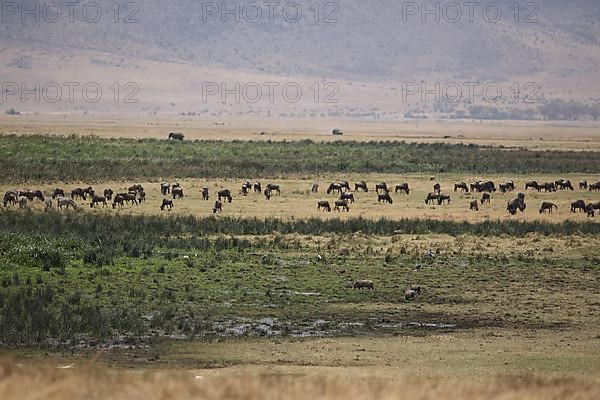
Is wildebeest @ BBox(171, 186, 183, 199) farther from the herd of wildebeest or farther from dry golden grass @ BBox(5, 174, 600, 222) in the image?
dry golden grass @ BBox(5, 174, 600, 222)

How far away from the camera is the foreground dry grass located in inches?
225

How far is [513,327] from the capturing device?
19438 mm

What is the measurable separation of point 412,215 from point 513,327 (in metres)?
19.4

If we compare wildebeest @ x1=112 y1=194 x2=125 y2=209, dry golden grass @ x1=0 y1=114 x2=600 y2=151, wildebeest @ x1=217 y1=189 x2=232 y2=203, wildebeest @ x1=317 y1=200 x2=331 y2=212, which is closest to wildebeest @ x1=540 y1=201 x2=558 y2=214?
wildebeest @ x1=317 y1=200 x2=331 y2=212

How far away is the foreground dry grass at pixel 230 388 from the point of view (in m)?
5.71

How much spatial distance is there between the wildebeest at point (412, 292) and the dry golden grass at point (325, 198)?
14.9 metres

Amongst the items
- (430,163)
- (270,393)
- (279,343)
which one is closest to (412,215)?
(279,343)

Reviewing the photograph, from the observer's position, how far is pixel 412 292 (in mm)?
22344

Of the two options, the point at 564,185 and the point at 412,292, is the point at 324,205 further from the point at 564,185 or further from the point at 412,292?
the point at 412,292

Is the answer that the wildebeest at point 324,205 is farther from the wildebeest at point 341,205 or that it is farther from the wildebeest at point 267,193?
the wildebeest at point 267,193

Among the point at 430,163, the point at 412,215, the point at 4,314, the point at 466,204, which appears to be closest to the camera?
the point at 4,314

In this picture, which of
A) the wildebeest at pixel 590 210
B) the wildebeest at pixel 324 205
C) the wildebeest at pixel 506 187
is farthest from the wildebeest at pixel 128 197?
the wildebeest at pixel 506 187

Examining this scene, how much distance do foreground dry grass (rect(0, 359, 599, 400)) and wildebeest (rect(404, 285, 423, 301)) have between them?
16.2m

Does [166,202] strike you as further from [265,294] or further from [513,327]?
[513,327]
